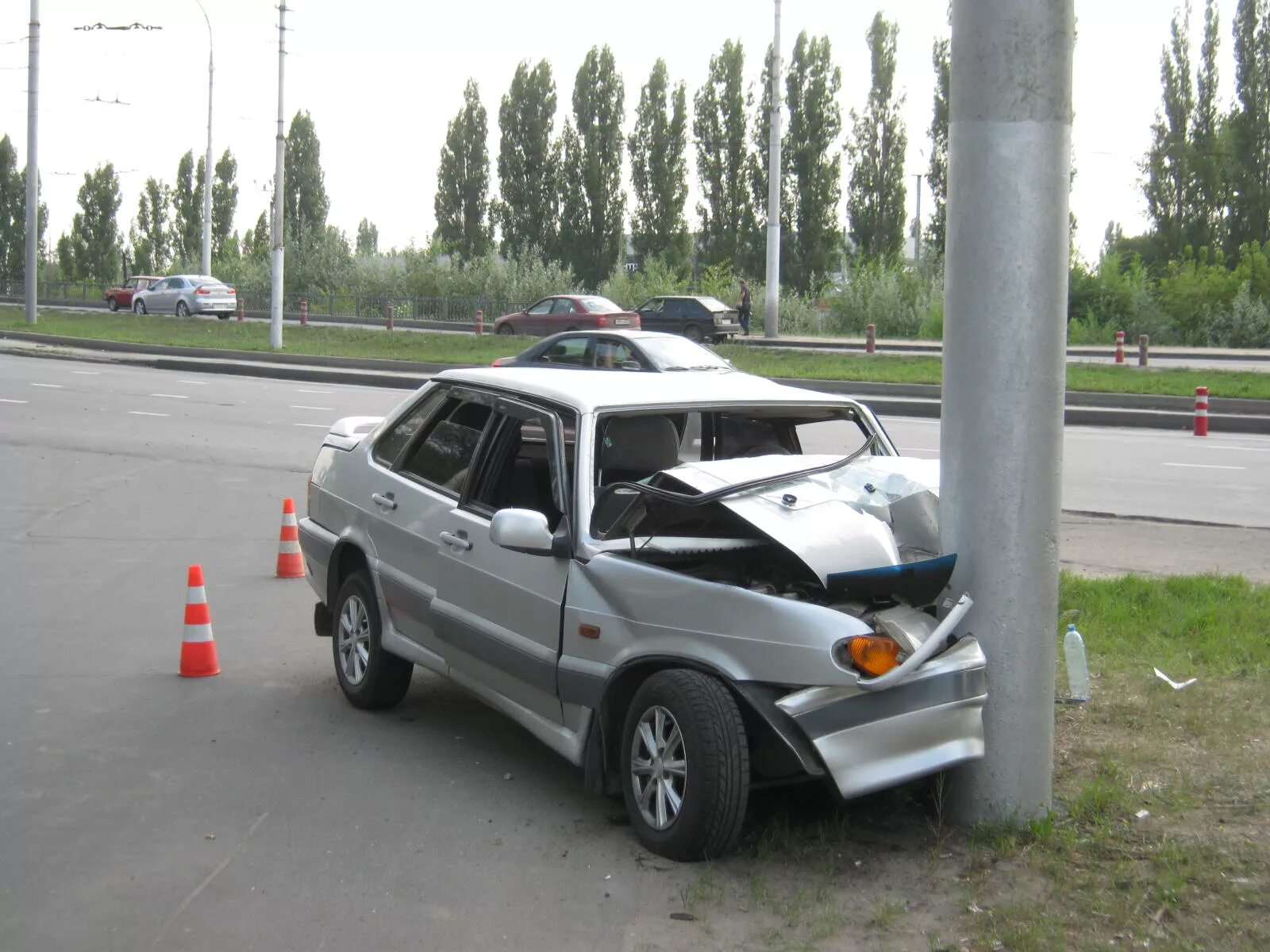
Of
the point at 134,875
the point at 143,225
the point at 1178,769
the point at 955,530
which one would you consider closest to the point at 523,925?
the point at 134,875

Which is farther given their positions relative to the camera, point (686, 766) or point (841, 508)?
point (841, 508)

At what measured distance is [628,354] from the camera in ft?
66.8

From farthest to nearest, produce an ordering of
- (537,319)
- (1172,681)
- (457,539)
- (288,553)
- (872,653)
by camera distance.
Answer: (537,319) → (288,553) → (1172,681) → (457,539) → (872,653)

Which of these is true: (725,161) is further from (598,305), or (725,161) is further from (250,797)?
(250,797)

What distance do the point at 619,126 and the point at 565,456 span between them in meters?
59.3

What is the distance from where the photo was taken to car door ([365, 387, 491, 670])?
19.4 feet

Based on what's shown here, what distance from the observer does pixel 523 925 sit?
4.20 meters

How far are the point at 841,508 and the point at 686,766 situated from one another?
1.05m

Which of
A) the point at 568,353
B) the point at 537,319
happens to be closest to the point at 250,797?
the point at 568,353

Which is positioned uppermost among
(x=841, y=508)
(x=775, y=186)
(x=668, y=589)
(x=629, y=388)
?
(x=775, y=186)

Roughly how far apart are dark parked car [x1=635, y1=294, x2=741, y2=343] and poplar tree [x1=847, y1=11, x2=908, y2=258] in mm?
17245

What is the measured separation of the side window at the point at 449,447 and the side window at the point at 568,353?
1459 cm

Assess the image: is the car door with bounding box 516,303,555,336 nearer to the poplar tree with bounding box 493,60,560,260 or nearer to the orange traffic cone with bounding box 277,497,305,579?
the poplar tree with bounding box 493,60,560,260

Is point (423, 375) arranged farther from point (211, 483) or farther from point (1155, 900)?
point (1155, 900)
